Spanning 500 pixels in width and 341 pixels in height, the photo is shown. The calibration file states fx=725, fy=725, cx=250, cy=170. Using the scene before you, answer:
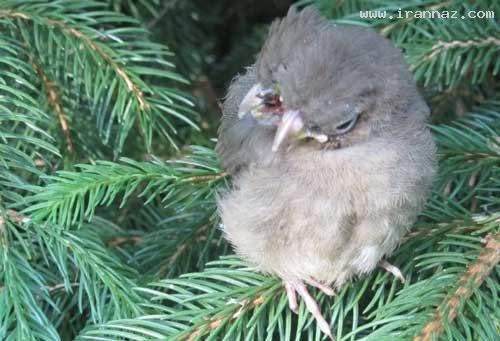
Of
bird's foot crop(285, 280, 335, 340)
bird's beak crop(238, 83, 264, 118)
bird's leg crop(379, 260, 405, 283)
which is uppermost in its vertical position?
bird's beak crop(238, 83, 264, 118)

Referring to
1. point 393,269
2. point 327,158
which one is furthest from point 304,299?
point 327,158

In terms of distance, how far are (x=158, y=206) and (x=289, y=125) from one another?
91 cm

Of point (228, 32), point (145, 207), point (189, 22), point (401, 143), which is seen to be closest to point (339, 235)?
point (401, 143)

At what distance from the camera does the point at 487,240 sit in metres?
1.84

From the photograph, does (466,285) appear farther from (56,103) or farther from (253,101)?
(56,103)

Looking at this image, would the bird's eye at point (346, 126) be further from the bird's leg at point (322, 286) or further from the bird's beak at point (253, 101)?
the bird's leg at point (322, 286)

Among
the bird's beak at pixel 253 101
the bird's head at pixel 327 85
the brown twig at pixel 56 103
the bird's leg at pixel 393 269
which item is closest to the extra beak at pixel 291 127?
the bird's head at pixel 327 85

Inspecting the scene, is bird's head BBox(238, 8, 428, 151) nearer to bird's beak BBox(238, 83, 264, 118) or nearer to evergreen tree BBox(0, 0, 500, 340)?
bird's beak BBox(238, 83, 264, 118)

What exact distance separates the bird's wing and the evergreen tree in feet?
0.27

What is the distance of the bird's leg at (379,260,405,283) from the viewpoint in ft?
6.45

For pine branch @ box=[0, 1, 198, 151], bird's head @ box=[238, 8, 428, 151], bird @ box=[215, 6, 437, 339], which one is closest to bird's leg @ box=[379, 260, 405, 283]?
bird @ box=[215, 6, 437, 339]

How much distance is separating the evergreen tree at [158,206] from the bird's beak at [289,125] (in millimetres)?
365

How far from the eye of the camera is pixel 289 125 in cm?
176

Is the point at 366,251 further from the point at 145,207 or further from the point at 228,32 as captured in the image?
the point at 228,32
